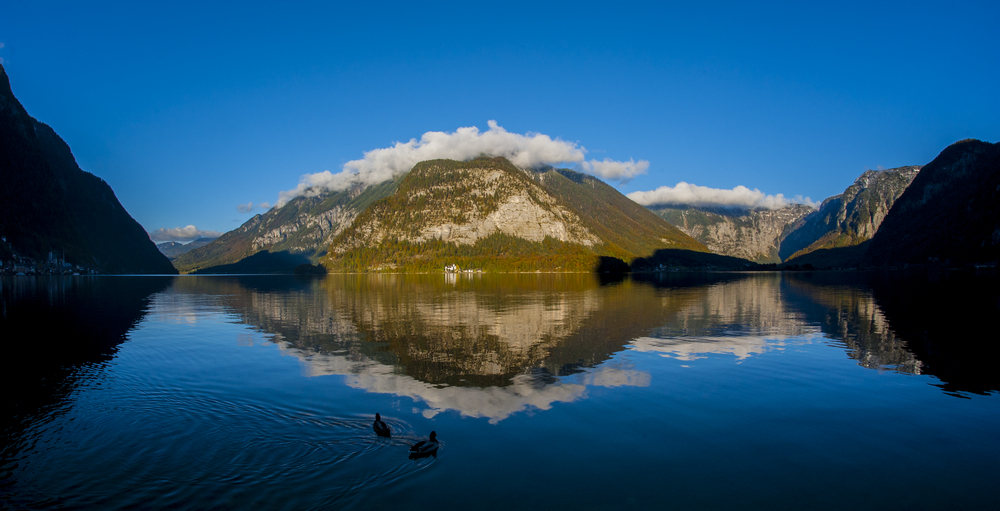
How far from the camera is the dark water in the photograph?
12508 mm

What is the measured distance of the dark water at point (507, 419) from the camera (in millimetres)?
12508

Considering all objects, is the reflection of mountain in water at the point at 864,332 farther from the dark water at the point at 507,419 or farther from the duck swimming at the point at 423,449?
the duck swimming at the point at 423,449

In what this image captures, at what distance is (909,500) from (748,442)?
14.0 ft

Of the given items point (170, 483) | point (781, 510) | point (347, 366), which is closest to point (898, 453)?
point (781, 510)

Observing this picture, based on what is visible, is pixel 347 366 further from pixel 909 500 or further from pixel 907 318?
pixel 907 318

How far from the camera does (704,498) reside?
12.2m

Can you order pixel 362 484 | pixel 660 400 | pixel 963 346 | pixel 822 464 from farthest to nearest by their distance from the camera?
1. pixel 963 346
2. pixel 660 400
3. pixel 822 464
4. pixel 362 484

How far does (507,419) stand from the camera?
17.9 metres

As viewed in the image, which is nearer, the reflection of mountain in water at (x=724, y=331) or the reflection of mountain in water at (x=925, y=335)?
the reflection of mountain in water at (x=925, y=335)

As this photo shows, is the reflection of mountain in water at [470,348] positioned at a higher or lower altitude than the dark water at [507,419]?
higher

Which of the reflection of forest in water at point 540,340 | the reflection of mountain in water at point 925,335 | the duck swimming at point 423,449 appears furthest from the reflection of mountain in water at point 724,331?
the duck swimming at point 423,449

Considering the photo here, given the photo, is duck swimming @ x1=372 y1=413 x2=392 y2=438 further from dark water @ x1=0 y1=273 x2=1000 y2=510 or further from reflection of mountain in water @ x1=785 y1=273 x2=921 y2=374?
reflection of mountain in water @ x1=785 y1=273 x2=921 y2=374

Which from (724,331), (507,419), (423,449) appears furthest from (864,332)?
(423,449)

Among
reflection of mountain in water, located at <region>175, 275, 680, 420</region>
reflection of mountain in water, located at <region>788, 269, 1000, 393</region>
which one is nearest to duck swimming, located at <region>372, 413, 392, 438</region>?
reflection of mountain in water, located at <region>175, 275, 680, 420</region>
